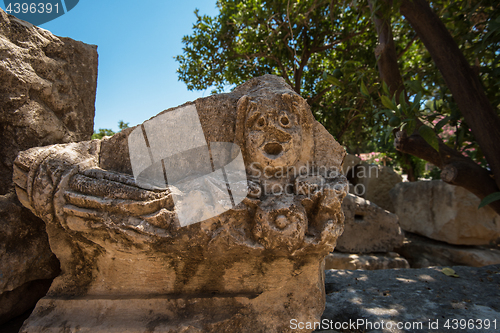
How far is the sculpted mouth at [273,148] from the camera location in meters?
1.45

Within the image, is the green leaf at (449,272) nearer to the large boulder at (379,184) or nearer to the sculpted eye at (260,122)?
the sculpted eye at (260,122)

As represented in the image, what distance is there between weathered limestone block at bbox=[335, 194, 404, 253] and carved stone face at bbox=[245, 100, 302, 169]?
2.71m

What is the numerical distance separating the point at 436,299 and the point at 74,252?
2.16m

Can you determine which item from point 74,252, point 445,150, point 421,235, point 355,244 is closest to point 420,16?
point 445,150

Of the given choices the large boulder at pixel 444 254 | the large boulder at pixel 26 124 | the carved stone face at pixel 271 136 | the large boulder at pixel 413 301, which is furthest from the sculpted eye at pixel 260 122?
the large boulder at pixel 444 254

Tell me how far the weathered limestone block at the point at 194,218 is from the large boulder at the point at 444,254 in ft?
11.6

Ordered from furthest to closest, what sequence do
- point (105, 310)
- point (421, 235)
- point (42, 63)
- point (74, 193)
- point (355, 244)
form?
point (421, 235) < point (355, 244) < point (42, 63) < point (105, 310) < point (74, 193)

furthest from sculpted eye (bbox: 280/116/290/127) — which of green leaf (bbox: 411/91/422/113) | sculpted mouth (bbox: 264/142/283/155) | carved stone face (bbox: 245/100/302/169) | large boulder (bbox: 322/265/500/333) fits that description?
green leaf (bbox: 411/91/422/113)

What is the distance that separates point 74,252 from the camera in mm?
1496

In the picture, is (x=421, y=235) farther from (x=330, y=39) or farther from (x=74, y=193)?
(x=74, y=193)

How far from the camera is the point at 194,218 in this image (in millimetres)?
1252

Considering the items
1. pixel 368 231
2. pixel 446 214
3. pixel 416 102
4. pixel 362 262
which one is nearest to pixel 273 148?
pixel 416 102

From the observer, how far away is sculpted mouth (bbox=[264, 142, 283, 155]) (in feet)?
4.75

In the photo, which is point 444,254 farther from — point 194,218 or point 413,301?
point 194,218
